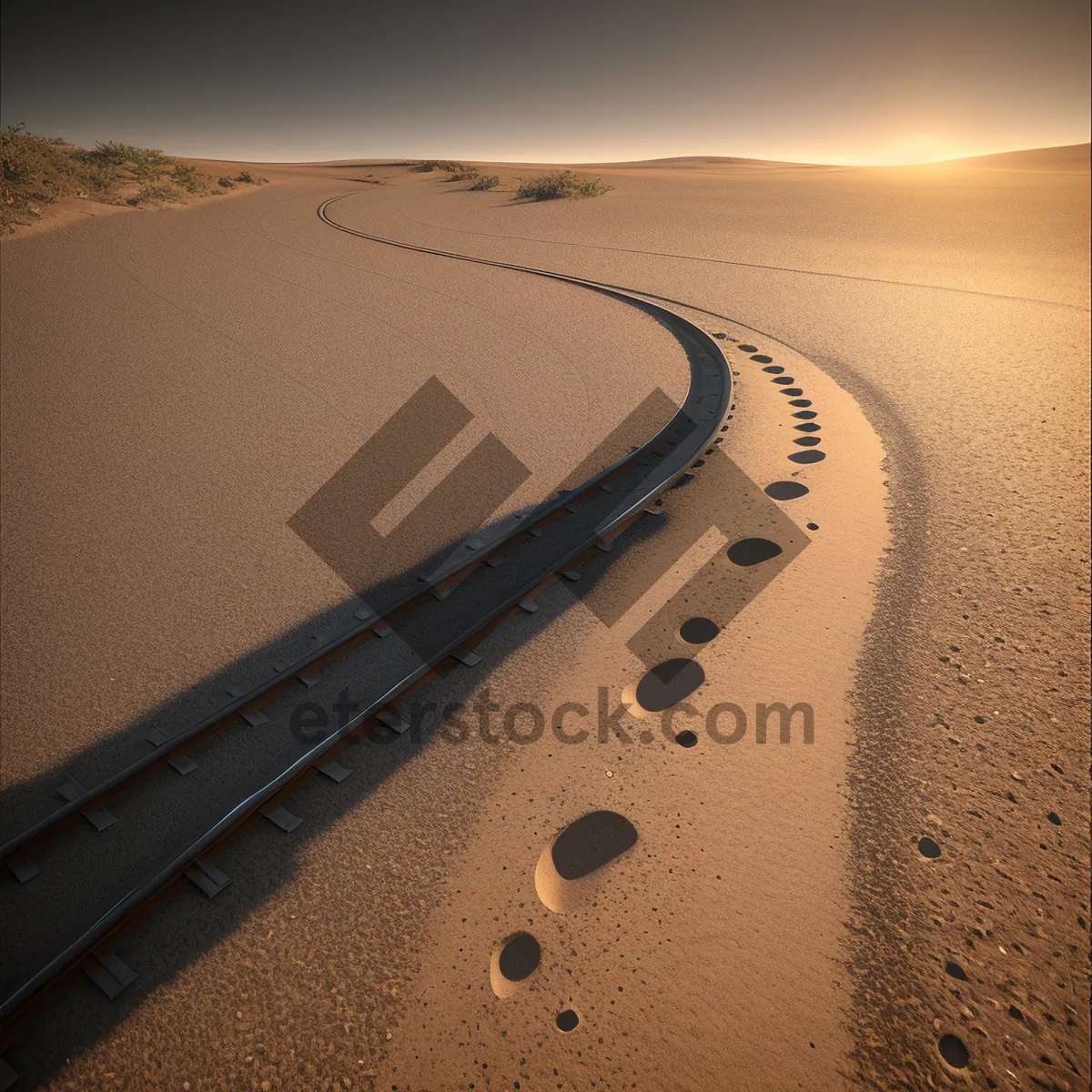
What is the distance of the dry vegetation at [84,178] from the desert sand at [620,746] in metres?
13.5

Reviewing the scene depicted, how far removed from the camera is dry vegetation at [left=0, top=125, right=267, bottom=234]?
17.5 metres

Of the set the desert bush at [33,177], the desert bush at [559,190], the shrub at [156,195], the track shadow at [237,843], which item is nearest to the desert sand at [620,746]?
the track shadow at [237,843]

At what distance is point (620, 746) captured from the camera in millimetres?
3258

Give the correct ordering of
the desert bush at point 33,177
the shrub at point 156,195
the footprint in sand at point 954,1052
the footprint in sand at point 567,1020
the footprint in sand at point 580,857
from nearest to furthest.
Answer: the footprint in sand at point 954,1052
the footprint in sand at point 567,1020
the footprint in sand at point 580,857
the desert bush at point 33,177
the shrub at point 156,195

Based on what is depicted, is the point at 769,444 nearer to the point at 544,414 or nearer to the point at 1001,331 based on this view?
the point at 544,414

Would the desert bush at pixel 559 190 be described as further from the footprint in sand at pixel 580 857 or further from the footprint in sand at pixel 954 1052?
the footprint in sand at pixel 954 1052

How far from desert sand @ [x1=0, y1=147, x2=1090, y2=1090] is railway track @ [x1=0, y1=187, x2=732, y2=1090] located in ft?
0.37

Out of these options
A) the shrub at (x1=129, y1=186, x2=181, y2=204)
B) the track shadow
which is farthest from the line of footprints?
the shrub at (x1=129, y1=186, x2=181, y2=204)

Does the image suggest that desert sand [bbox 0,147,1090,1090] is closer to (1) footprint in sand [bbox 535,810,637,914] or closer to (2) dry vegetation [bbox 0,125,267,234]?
(1) footprint in sand [bbox 535,810,637,914]

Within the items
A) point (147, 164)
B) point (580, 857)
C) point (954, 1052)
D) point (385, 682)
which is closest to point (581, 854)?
point (580, 857)

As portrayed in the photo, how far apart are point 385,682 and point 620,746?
4.92ft

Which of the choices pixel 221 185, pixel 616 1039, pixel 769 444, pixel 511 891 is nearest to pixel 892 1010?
pixel 616 1039

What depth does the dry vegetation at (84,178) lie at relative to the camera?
17.5 m

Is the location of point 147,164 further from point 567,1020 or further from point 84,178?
point 567,1020
